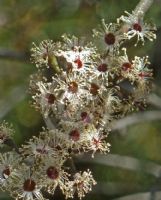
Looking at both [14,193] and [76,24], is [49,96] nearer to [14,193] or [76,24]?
[14,193]

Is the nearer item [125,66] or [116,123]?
[125,66]

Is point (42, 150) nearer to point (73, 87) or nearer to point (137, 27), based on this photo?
point (73, 87)

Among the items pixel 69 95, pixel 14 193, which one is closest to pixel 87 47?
pixel 69 95

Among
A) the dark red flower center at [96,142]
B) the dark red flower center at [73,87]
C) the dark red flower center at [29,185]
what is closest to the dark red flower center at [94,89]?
the dark red flower center at [73,87]

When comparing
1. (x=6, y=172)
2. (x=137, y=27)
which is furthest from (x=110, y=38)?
(x=6, y=172)

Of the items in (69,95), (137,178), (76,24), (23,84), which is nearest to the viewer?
(69,95)

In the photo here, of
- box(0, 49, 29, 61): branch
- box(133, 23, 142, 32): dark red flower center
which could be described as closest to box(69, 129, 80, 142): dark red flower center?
box(133, 23, 142, 32): dark red flower center
